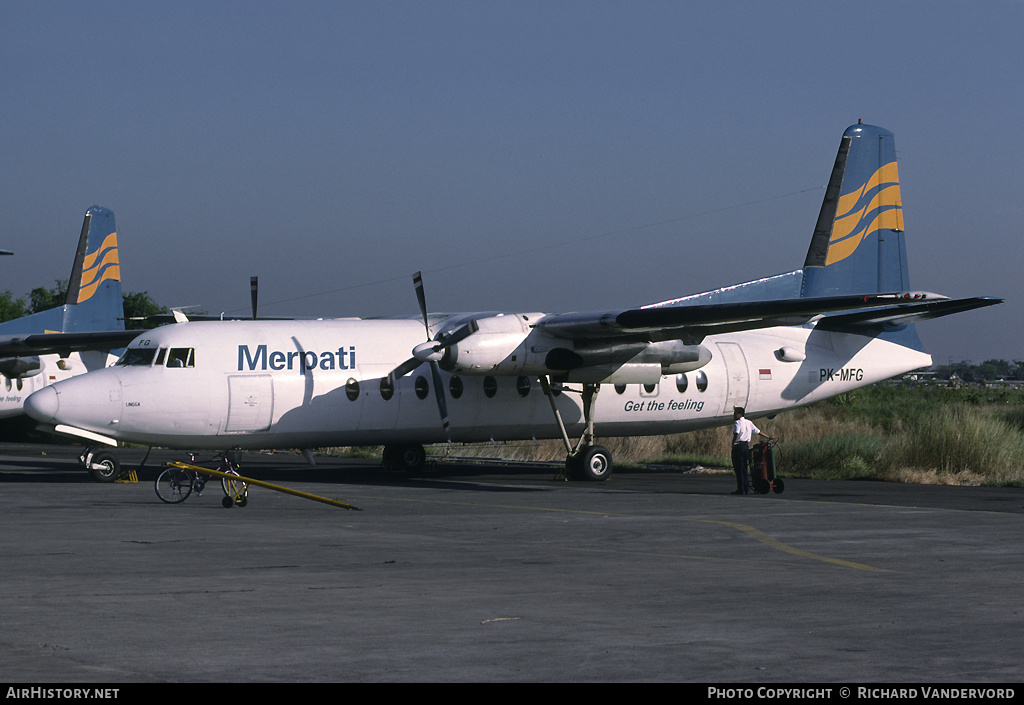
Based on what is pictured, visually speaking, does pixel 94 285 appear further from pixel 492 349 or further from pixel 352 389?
pixel 492 349

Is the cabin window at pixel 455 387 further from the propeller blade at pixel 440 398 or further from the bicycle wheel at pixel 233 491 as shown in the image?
the bicycle wheel at pixel 233 491

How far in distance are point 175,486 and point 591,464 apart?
32.3ft

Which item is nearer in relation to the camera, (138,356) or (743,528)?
(743,528)

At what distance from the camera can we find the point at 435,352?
24031mm

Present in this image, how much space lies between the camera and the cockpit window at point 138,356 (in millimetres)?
23781

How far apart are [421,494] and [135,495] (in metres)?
5.11

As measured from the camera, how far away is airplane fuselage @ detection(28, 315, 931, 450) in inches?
919

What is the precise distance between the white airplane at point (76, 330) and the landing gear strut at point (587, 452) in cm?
1129

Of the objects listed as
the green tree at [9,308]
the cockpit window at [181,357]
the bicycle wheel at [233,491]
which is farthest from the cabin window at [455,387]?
the green tree at [9,308]

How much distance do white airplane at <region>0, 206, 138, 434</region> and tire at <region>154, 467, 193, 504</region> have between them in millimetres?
11481

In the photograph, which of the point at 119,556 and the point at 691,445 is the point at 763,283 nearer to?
the point at 691,445

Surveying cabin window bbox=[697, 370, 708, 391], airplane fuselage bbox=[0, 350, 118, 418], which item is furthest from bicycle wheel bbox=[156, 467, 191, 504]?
airplane fuselage bbox=[0, 350, 118, 418]

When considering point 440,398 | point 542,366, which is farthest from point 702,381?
point 440,398
